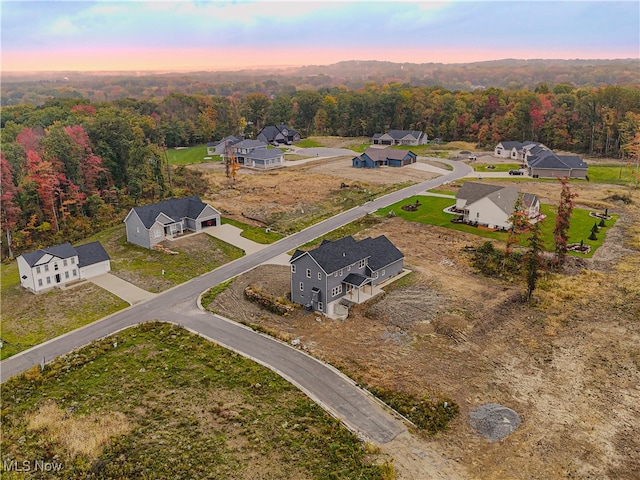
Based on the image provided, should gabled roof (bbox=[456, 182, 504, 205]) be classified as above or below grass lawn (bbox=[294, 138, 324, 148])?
above

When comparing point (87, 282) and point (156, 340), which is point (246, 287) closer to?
point (156, 340)

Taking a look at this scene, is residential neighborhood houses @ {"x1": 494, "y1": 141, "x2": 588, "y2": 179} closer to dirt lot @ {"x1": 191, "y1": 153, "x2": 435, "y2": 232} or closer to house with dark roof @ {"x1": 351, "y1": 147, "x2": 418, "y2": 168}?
dirt lot @ {"x1": 191, "y1": 153, "x2": 435, "y2": 232}

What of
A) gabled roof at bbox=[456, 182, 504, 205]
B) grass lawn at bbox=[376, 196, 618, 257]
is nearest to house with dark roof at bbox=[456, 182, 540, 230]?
gabled roof at bbox=[456, 182, 504, 205]

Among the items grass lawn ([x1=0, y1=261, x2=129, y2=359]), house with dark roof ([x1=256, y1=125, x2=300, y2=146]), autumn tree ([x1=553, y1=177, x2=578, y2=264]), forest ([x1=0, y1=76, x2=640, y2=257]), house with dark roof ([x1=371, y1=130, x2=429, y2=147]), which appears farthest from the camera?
house with dark roof ([x1=256, y1=125, x2=300, y2=146])

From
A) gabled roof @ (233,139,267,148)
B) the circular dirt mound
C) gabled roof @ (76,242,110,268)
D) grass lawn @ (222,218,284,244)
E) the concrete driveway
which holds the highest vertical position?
gabled roof @ (233,139,267,148)

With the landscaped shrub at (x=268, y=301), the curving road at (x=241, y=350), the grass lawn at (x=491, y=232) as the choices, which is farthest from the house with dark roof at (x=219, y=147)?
the landscaped shrub at (x=268, y=301)
